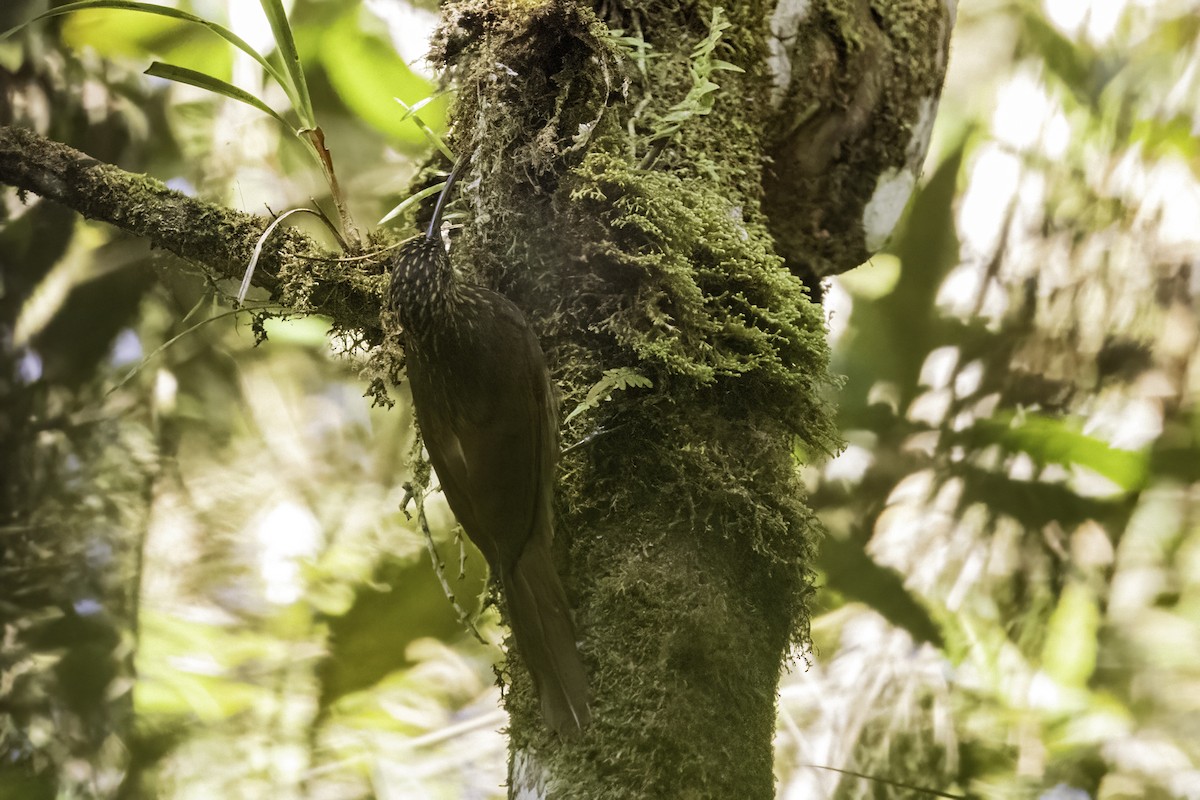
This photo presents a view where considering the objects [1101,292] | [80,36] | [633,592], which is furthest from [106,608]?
[1101,292]

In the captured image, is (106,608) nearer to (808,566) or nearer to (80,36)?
(80,36)

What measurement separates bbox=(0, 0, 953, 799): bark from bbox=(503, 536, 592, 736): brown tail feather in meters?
0.03

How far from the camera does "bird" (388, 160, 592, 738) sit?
1.18m

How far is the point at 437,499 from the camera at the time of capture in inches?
102

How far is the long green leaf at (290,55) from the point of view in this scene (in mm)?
1585

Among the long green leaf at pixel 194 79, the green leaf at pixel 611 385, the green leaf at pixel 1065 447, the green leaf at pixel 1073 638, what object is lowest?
the green leaf at pixel 1073 638

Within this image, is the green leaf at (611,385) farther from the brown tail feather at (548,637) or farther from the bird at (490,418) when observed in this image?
the brown tail feather at (548,637)

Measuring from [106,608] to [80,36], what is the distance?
173 centimetres

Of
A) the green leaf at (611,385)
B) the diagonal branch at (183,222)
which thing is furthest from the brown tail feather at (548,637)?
the diagonal branch at (183,222)

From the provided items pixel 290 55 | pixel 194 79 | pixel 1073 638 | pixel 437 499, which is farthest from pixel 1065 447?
pixel 194 79

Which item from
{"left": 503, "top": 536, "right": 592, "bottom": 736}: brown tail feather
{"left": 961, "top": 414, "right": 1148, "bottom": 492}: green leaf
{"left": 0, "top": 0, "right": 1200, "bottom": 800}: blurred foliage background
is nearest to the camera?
{"left": 503, "top": 536, "right": 592, "bottom": 736}: brown tail feather

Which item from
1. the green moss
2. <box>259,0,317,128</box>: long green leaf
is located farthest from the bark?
<box>259,0,317,128</box>: long green leaf

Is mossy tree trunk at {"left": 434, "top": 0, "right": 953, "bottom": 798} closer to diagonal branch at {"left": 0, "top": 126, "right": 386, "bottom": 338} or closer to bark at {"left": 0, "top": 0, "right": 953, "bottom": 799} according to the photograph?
bark at {"left": 0, "top": 0, "right": 953, "bottom": 799}

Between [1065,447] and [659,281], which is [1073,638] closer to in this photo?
[1065,447]
